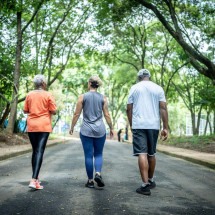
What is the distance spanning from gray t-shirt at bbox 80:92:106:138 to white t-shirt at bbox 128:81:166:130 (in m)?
0.56

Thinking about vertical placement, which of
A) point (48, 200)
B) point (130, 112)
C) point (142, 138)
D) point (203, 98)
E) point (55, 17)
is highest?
point (55, 17)

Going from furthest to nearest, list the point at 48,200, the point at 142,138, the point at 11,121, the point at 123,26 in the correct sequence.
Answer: the point at 123,26 → the point at 11,121 → the point at 142,138 → the point at 48,200

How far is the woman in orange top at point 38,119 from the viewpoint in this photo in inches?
227

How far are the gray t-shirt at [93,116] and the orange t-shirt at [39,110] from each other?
547 millimetres

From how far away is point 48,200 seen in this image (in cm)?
473

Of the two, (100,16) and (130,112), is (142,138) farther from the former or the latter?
(100,16)

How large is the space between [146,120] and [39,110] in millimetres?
1748

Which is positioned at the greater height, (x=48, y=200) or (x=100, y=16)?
(x=100, y=16)

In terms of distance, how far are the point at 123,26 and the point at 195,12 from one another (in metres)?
9.09

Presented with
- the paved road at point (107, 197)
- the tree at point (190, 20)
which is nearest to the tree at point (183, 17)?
the tree at point (190, 20)

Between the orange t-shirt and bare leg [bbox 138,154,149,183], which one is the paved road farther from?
the orange t-shirt

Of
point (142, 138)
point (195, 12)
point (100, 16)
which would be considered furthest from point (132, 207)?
point (100, 16)

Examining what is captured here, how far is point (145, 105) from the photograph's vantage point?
571 cm

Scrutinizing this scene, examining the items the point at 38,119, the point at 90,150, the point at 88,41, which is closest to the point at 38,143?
the point at 38,119
